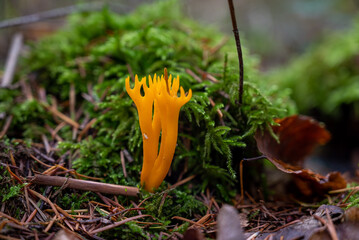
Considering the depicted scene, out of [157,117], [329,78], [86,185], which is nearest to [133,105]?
[157,117]

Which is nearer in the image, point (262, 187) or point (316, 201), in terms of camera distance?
point (316, 201)

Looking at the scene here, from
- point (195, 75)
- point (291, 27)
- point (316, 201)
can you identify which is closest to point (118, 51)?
point (195, 75)

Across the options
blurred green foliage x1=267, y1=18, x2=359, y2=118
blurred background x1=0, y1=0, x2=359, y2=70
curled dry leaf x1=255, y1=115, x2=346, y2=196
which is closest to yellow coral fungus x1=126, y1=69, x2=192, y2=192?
curled dry leaf x1=255, y1=115, x2=346, y2=196

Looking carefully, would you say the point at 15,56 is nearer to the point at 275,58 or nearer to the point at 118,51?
the point at 118,51

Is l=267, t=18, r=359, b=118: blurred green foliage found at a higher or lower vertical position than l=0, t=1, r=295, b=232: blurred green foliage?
lower

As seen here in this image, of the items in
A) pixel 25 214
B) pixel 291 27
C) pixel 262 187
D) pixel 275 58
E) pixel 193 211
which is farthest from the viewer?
pixel 291 27

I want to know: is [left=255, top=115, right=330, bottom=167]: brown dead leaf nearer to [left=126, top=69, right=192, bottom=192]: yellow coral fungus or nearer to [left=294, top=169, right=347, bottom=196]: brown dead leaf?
[left=294, top=169, right=347, bottom=196]: brown dead leaf
